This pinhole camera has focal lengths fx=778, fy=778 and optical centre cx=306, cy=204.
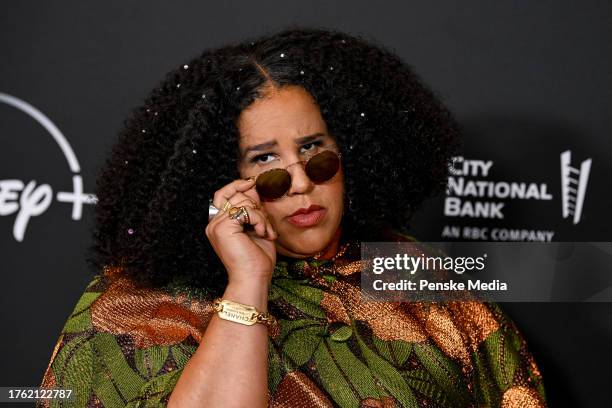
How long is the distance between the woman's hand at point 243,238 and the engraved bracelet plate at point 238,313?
0.05 meters

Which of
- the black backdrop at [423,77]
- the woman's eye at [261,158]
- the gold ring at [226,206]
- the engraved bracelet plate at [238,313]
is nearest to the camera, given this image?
A: the engraved bracelet plate at [238,313]

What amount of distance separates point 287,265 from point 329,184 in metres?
0.21

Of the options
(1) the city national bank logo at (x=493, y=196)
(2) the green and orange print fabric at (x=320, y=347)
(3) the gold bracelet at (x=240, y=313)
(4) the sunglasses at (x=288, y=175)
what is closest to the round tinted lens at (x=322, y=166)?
(4) the sunglasses at (x=288, y=175)

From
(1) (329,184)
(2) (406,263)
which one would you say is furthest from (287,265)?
(2) (406,263)

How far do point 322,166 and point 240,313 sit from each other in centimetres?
38

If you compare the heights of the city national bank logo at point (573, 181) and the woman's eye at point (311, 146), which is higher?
the city national bank logo at point (573, 181)

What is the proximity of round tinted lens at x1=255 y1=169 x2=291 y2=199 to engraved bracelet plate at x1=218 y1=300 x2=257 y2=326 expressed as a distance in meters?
0.27

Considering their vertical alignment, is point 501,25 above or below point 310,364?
above

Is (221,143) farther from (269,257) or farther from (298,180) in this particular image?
(269,257)

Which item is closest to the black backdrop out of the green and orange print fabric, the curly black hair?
the curly black hair

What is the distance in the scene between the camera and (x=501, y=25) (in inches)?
89.1

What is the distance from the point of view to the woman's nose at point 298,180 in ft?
5.35

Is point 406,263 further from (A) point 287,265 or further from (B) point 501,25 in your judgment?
(B) point 501,25

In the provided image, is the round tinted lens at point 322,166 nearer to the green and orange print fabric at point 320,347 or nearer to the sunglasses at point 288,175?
the sunglasses at point 288,175
